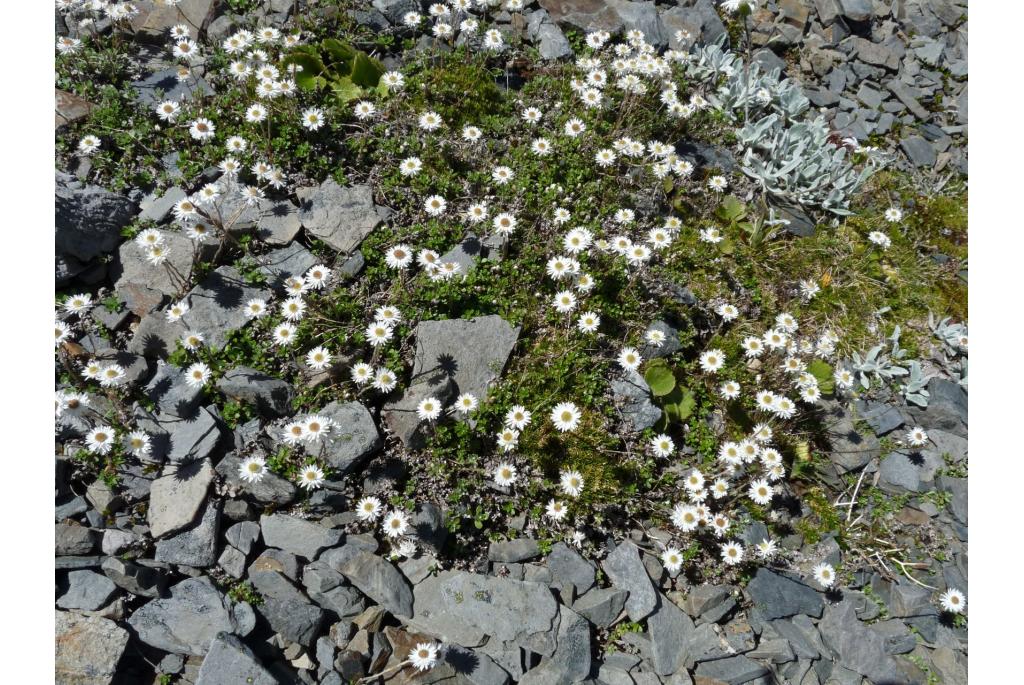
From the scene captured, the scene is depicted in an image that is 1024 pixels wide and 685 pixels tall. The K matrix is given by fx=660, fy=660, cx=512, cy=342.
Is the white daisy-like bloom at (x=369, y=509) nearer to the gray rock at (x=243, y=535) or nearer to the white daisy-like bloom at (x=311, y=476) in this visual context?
the white daisy-like bloom at (x=311, y=476)

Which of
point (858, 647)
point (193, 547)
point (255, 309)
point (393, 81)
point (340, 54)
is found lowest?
point (858, 647)

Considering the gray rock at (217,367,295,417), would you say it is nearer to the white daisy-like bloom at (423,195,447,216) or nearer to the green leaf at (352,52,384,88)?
the white daisy-like bloom at (423,195,447,216)

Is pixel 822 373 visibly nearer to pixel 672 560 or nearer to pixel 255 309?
pixel 672 560

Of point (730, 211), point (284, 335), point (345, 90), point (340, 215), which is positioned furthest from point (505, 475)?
point (345, 90)

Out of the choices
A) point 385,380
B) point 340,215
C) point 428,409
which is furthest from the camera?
point 340,215

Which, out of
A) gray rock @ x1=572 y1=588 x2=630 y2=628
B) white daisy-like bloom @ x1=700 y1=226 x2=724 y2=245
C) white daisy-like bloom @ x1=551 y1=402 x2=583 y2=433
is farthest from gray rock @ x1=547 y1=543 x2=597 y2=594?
white daisy-like bloom @ x1=700 y1=226 x2=724 y2=245

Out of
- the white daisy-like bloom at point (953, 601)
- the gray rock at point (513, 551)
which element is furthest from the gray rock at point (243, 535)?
the white daisy-like bloom at point (953, 601)

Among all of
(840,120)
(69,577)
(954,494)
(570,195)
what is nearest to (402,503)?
(69,577)

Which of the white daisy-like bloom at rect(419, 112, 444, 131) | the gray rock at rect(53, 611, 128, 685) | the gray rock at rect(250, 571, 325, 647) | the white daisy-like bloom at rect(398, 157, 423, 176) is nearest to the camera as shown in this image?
the gray rock at rect(53, 611, 128, 685)
